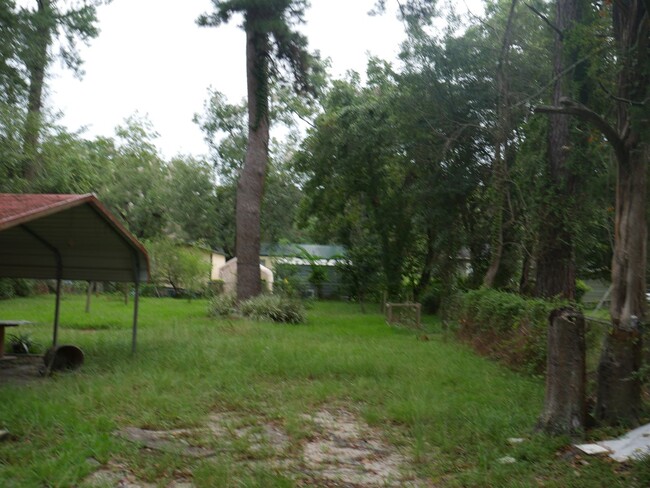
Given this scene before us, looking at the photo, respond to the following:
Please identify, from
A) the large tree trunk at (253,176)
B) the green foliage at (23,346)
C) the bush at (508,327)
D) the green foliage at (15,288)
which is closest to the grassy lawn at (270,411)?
the bush at (508,327)

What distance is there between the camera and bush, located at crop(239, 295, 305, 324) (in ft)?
69.7

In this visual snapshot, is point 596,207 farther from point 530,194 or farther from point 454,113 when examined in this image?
point 454,113

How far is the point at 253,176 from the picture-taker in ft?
75.7

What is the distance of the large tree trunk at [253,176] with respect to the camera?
74.8 ft

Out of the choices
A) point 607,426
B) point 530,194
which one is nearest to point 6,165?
point 530,194

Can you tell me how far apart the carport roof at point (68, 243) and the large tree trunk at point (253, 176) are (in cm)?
988

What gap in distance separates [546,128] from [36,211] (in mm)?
11880

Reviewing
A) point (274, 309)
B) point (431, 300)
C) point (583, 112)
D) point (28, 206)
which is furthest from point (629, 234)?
point (431, 300)

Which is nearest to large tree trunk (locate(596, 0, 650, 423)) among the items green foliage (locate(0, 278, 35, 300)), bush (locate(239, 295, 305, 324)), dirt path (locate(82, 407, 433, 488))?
dirt path (locate(82, 407, 433, 488))

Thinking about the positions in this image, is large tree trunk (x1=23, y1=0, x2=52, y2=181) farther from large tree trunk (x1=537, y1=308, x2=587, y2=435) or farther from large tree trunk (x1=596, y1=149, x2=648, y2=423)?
large tree trunk (x1=537, y1=308, x2=587, y2=435)

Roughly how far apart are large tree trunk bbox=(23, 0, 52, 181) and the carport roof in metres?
6.08

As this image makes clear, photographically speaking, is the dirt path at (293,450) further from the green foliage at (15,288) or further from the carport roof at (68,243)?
the green foliage at (15,288)

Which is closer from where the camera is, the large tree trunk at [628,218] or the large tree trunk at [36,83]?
the large tree trunk at [628,218]

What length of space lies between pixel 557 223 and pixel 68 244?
34.0 ft
